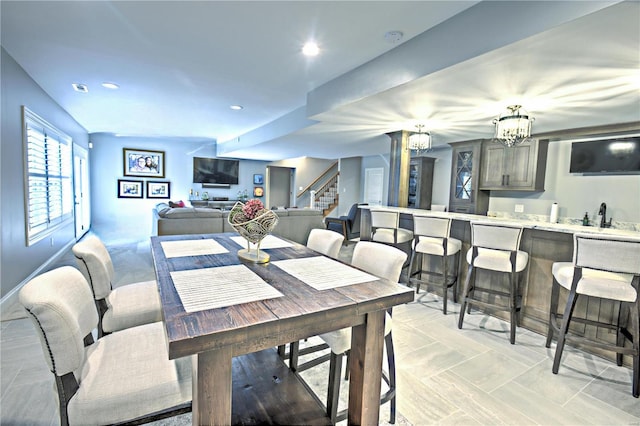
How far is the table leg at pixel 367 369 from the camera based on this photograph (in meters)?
1.28

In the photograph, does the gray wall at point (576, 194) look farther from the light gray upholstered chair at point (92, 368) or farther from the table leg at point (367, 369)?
the light gray upholstered chair at point (92, 368)

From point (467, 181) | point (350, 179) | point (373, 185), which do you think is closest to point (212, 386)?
point (467, 181)

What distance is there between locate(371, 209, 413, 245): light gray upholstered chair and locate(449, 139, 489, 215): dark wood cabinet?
2620mm

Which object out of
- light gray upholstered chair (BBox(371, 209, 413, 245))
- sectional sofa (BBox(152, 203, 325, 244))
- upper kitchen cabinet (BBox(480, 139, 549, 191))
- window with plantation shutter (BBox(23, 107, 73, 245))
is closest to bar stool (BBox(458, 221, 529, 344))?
light gray upholstered chair (BBox(371, 209, 413, 245))

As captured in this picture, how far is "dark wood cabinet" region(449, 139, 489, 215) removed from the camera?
5.77 metres

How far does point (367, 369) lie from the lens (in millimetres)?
1287

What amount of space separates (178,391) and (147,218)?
9.31 m

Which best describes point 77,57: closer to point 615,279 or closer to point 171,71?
point 171,71

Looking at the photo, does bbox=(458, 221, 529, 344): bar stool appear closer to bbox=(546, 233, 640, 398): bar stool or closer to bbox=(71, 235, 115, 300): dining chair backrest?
bbox=(546, 233, 640, 398): bar stool

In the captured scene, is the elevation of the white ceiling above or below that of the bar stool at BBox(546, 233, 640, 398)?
above

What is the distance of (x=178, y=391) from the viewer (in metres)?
1.18

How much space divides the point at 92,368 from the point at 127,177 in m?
9.23

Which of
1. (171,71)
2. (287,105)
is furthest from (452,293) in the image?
(171,71)

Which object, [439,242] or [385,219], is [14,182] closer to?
[385,219]
